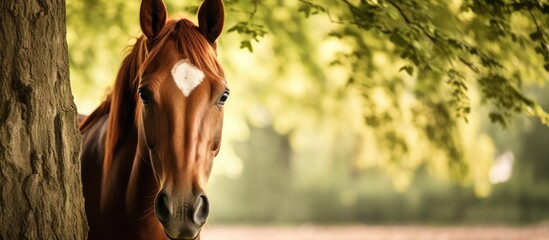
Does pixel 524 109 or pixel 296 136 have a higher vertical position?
pixel 524 109

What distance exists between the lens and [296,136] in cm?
1482

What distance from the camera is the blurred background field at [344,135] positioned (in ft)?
26.0

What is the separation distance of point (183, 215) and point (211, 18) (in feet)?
3.62

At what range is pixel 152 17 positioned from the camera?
148 inches

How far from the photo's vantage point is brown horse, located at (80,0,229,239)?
10.8ft

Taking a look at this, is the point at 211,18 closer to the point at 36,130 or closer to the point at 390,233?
the point at 36,130

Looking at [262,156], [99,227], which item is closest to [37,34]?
[99,227]

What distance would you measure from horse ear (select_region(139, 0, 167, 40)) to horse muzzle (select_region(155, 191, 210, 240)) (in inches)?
37.5

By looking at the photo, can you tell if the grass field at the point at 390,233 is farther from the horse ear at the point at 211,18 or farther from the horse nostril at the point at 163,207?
the horse nostril at the point at 163,207

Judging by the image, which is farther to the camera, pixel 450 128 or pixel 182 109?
pixel 450 128

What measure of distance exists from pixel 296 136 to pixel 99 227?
35.6 feet

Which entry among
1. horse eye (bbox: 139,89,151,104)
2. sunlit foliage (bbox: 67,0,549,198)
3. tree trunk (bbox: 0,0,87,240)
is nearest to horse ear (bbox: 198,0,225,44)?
horse eye (bbox: 139,89,151,104)

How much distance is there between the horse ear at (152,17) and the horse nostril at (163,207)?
93 centimetres

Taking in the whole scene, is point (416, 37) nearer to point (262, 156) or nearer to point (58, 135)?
point (58, 135)
